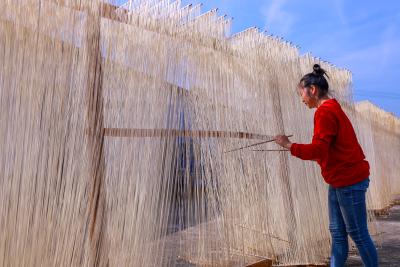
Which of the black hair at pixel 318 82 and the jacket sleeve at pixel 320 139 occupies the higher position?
the black hair at pixel 318 82

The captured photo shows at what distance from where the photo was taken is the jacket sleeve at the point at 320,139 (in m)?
2.08

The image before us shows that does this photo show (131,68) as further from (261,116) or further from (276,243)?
(276,243)

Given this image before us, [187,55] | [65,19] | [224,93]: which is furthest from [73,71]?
[224,93]

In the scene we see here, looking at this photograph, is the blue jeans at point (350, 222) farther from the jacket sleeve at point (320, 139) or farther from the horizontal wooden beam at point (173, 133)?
the horizontal wooden beam at point (173, 133)

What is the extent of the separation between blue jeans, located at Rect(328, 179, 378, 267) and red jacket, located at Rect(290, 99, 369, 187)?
0.17 feet

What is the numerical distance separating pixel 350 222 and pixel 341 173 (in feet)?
0.79

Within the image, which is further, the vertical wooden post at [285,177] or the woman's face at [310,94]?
the vertical wooden post at [285,177]

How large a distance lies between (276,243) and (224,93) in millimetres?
1070

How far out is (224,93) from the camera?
264 cm

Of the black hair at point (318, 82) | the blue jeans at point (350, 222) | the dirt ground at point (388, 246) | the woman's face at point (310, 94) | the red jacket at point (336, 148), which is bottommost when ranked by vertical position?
the dirt ground at point (388, 246)

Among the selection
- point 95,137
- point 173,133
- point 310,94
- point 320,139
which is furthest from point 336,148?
point 95,137

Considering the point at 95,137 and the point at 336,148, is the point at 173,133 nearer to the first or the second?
the point at 95,137

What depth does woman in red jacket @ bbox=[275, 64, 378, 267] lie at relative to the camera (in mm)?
2092

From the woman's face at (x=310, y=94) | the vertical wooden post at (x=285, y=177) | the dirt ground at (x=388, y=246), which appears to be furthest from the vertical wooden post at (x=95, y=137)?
the dirt ground at (x=388, y=246)
